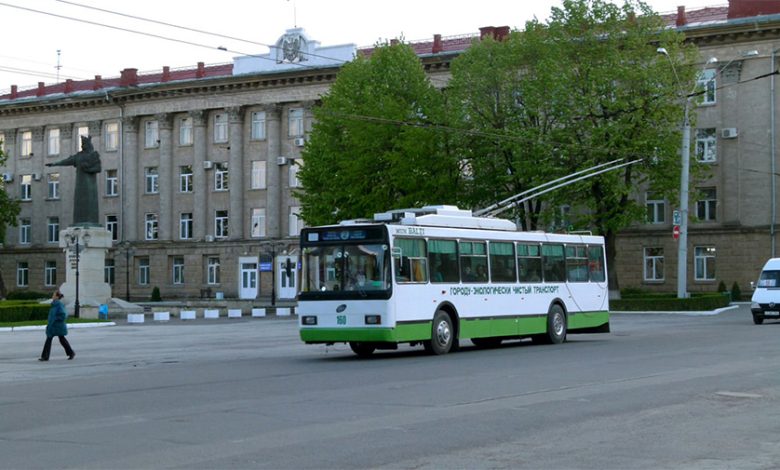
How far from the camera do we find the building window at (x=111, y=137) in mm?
83500

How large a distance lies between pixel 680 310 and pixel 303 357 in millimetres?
28235

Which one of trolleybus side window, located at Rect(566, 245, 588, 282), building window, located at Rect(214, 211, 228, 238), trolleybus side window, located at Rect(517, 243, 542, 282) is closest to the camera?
trolleybus side window, located at Rect(517, 243, 542, 282)

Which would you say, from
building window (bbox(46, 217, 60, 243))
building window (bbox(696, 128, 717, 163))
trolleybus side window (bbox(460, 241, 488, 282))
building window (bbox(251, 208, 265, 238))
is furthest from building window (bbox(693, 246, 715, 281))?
building window (bbox(46, 217, 60, 243))

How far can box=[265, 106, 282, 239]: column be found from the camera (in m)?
76.8

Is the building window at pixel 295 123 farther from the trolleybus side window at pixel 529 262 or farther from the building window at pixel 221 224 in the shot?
the trolleybus side window at pixel 529 262

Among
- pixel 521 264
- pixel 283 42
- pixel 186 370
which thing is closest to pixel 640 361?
pixel 521 264

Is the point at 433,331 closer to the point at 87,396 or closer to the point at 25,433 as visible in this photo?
the point at 87,396

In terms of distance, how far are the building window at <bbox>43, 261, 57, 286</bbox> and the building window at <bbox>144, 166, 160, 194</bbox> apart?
32.6 ft

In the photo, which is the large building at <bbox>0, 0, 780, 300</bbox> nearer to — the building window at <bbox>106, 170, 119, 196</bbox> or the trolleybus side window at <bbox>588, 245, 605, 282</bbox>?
the building window at <bbox>106, 170, 119, 196</bbox>

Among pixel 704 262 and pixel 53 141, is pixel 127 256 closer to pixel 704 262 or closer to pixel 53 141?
pixel 53 141

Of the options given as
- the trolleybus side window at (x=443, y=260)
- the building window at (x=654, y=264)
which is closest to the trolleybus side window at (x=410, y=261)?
the trolleybus side window at (x=443, y=260)

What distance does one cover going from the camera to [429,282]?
2467cm

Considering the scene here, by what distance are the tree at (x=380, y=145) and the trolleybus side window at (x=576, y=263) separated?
80.4ft

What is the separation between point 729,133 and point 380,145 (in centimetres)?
1896
